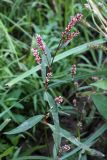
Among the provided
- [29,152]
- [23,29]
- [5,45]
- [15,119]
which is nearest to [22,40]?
[23,29]

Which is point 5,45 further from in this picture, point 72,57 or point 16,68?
point 72,57

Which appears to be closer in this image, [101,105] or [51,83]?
[101,105]

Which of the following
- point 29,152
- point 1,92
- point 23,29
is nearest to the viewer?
point 29,152

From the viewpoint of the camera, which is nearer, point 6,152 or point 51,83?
point 6,152

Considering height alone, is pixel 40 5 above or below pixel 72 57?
above

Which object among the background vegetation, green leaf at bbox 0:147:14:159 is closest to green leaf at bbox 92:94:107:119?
the background vegetation

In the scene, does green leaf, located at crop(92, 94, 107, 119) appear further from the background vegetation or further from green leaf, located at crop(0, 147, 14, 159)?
green leaf, located at crop(0, 147, 14, 159)

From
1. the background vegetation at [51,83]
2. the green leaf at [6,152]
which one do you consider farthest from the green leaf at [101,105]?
the green leaf at [6,152]

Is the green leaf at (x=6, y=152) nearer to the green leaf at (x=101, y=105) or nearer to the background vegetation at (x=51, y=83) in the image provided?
the background vegetation at (x=51, y=83)
